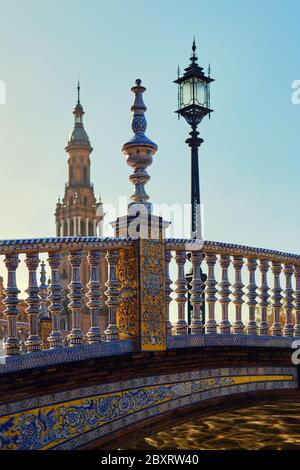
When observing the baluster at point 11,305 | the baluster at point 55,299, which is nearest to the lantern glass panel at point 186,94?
the baluster at point 55,299

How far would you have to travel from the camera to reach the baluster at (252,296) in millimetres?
7578

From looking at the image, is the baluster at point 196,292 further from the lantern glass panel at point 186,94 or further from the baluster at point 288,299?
the lantern glass panel at point 186,94

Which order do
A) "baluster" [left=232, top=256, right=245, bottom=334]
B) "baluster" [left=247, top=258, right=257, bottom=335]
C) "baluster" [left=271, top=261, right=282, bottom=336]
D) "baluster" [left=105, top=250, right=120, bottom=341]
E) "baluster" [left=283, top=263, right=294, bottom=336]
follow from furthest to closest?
"baluster" [left=283, top=263, right=294, bottom=336], "baluster" [left=271, top=261, right=282, bottom=336], "baluster" [left=247, top=258, right=257, bottom=335], "baluster" [left=232, top=256, right=245, bottom=334], "baluster" [left=105, top=250, right=120, bottom=341]

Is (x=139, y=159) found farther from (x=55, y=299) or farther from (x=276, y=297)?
(x=276, y=297)

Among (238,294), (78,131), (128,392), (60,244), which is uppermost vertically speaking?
(78,131)

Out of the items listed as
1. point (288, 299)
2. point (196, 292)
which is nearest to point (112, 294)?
point (196, 292)

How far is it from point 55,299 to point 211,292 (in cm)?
198

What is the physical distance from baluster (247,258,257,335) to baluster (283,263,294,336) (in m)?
0.61

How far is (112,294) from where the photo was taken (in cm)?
645

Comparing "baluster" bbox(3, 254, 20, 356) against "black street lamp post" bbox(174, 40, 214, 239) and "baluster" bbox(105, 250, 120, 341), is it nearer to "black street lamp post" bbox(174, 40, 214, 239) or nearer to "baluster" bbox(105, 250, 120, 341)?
"baluster" bbox(105, 250, 120, 341)

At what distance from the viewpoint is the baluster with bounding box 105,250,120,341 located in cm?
645

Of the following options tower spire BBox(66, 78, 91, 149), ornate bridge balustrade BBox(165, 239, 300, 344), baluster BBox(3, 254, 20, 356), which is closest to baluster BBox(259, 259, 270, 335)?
ornate bridge balustrade BBox(165, 239, 300, 344)
